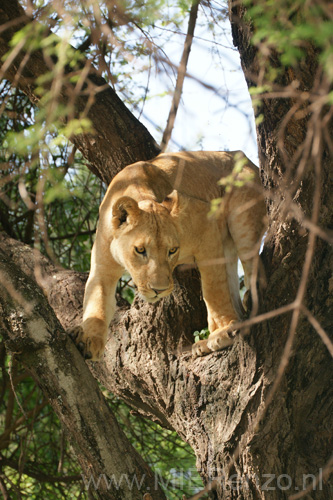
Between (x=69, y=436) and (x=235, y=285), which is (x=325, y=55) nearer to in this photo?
(x=69, y=436)

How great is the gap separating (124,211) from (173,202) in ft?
1.10

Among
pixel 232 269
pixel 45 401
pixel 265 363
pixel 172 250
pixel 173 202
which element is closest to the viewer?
pixel 265 363

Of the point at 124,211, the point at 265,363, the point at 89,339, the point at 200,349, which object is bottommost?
the point at 265,363

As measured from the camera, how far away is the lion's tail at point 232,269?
4.28m

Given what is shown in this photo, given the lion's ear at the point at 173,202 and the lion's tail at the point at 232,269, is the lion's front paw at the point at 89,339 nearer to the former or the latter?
the lion's ear at the point at 173,202

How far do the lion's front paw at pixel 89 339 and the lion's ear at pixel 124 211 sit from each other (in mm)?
665

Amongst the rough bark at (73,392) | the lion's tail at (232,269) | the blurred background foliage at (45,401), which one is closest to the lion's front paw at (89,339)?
the rough bark at (73,392)

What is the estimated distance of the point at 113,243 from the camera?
12.7 feet

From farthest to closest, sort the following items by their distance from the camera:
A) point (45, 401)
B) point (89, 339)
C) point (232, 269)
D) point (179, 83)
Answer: point (45, 401), point (232, 269), point (89, 339), point (179, 83)

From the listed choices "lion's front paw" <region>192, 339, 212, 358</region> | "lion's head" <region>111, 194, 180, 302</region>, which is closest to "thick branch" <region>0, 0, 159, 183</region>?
"lion's head" <region>111, 194, 180, 302</region>

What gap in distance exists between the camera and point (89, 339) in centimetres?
362

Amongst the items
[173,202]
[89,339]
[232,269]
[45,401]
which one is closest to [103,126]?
[173,202]

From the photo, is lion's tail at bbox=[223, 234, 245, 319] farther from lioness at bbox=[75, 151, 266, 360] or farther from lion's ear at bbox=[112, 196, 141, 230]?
lion's ear at bbox=[112, 196, 141, 230]

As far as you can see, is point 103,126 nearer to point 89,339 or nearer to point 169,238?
point 169,238
